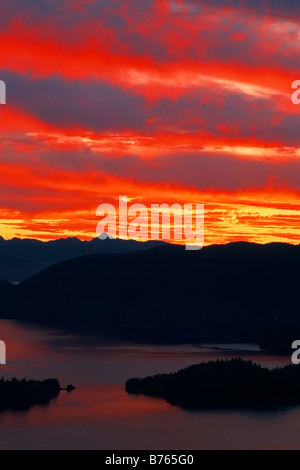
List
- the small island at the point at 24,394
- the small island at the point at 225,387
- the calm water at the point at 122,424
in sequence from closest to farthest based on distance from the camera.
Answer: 1. the calm water at the point at 122,424
2. the small island at the point at 24,394
3. the small island at the point at 225,387

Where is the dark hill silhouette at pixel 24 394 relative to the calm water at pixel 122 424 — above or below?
above

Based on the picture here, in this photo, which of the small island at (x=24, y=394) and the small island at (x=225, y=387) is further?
the small island at (x=225, y=387)

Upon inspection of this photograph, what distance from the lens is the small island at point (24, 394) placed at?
8856 cm

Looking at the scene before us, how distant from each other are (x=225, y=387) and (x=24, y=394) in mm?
22554

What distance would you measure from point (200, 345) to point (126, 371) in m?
50.2

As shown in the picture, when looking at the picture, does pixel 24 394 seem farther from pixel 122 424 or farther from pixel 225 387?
pixel 225 387

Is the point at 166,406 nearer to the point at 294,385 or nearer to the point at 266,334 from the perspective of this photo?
the point at 294,385

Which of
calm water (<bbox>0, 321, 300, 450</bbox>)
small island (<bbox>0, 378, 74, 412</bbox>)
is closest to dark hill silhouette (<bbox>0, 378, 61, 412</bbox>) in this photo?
small island (<bbox>0, 378, 74, 412</bbox>)

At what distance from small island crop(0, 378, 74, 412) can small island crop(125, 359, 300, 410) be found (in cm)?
1084

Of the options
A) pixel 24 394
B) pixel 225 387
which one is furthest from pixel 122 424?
pixel 225 387

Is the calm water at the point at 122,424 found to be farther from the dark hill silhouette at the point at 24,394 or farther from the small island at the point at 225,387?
the small island at the point at 225,387

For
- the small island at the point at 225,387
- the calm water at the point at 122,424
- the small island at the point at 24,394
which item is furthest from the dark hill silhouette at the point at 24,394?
A: the small island at the point at 225,387

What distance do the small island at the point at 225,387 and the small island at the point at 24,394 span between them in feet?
35.6
